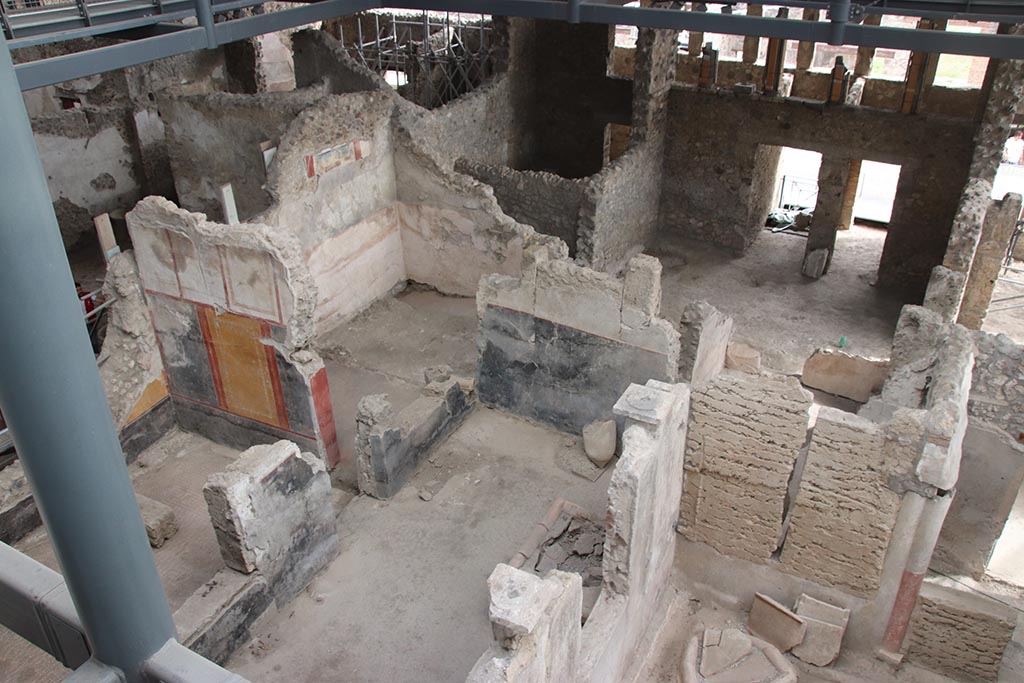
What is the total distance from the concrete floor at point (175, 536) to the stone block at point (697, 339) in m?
4.32

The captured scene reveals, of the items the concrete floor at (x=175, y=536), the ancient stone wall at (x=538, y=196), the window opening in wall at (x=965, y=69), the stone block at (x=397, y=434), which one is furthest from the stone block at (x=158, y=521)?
the window opening in wall at (x=965, y=69)

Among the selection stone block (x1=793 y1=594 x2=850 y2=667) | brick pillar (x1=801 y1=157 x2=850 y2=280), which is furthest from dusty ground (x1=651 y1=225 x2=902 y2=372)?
stone block (x1=793 y1=594 x2=850 y2=667)

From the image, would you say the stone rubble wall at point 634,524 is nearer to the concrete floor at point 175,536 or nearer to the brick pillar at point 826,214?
the concrete floor at point 175,536

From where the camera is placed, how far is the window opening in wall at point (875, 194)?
53.0 feet

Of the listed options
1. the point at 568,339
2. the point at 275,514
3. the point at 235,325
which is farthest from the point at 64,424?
the point at 568,339

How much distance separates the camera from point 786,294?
12648 millimetres

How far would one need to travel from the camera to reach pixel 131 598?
179 cm

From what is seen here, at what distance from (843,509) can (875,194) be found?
14.3 metres

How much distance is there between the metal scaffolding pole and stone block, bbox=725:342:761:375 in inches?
328

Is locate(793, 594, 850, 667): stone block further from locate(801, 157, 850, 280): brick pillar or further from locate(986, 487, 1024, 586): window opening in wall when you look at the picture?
locate(801, 157, 850, 280): brick pillar

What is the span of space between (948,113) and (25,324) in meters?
14.0

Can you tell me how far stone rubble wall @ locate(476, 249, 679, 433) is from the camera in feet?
24.0

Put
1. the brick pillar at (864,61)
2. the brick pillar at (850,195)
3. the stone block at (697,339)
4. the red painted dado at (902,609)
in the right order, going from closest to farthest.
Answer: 1. the red painted dado at (902,609)
2. the stone block at (697,339)
3. the brick pillar at (864,61)
4. the brick pillar at (850,195)

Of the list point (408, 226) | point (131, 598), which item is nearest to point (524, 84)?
point (408, 226)
